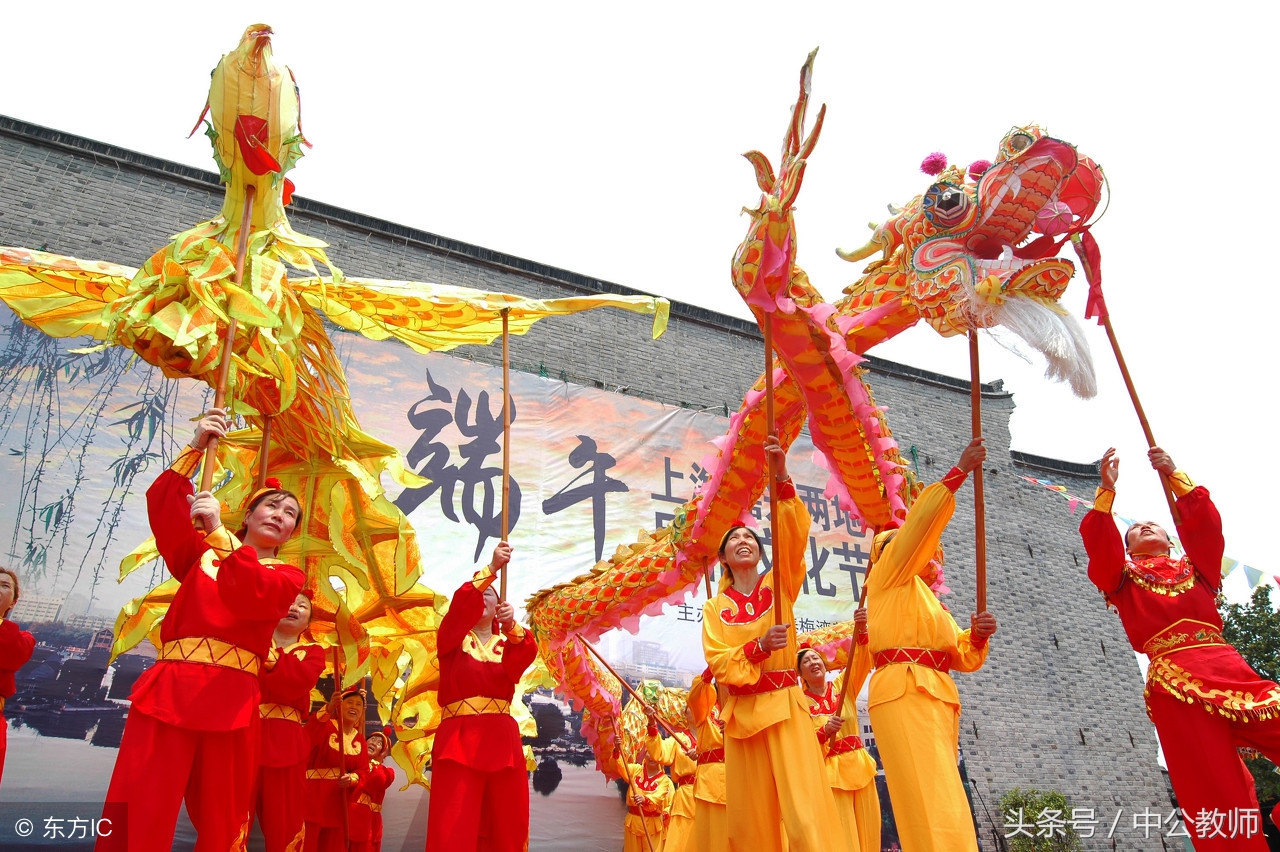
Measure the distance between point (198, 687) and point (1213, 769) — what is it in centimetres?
300

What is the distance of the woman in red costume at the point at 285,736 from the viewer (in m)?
3.19

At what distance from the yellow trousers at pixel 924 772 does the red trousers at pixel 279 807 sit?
2.19 metres

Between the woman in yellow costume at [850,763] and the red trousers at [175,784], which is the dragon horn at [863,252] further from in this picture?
the red trousers at [175,784]

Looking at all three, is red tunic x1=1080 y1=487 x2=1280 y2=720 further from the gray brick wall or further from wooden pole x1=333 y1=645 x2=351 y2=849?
the gray brick wall

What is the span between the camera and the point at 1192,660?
2.81 meters

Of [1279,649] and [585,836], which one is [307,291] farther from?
[1279,649]

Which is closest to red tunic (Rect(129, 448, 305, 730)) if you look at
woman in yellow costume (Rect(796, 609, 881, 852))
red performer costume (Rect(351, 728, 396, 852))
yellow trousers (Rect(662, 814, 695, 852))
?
red performer costume (Rect(351, 728, 396, 852))

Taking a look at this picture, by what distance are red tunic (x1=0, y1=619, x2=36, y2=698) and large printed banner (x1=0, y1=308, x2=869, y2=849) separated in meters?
1.54

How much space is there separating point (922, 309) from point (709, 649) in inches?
65.8

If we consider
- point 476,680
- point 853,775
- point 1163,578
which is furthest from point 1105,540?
point 476,680

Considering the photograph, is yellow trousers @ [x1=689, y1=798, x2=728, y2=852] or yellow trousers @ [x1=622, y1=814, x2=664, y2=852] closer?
yellow trousers @ [x1=689, y1=798, x2=728, y2=852]

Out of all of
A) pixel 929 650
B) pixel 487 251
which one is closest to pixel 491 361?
pixel 487 251

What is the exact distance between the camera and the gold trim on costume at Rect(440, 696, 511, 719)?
3.05m

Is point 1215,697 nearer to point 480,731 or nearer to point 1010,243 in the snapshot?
point 1010,243
